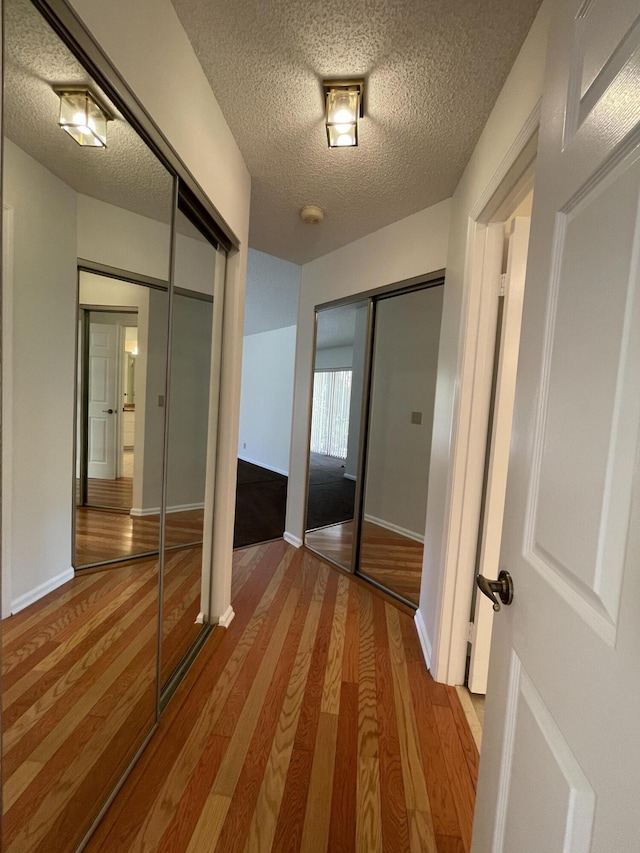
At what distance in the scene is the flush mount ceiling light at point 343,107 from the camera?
1350mm

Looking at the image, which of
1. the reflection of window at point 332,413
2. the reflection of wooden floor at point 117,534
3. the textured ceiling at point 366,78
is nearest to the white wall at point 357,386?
the reflection of window at point 332,413

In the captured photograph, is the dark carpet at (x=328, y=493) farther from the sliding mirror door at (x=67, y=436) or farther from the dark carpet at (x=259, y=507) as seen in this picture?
the sliding mirror door at (x=67, y=436)

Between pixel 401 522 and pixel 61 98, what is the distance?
9.01ft

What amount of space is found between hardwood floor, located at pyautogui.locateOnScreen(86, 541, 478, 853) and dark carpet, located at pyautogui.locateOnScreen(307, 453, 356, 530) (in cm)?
170

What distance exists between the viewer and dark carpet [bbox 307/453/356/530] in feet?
12.4

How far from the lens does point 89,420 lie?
1.26 m

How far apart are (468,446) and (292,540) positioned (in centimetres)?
215

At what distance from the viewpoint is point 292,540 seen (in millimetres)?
3295

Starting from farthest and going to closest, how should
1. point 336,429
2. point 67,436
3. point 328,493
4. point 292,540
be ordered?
point 328,493 < point 336,429 < point 292,540 < point 67,436

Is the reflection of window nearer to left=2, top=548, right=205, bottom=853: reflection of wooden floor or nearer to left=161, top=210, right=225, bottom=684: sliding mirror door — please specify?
left=161, top=210, right=225, bottom=684: sliding mirror door

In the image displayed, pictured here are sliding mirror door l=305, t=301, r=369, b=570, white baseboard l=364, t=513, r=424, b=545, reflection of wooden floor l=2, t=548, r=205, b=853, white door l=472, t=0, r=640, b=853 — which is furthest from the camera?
sliding mirror door l=305, t=301, r=369, b=570

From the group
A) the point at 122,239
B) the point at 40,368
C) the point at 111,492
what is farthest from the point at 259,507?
the point at 40,368

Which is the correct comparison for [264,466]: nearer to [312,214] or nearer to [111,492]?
[312,214]

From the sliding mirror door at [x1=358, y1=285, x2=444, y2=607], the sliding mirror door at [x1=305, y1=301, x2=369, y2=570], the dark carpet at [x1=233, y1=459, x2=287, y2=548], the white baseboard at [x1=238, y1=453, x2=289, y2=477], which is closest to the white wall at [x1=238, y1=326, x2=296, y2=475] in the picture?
the white baseboard at [x1=238, y1=453, x2=289, y2=477]
